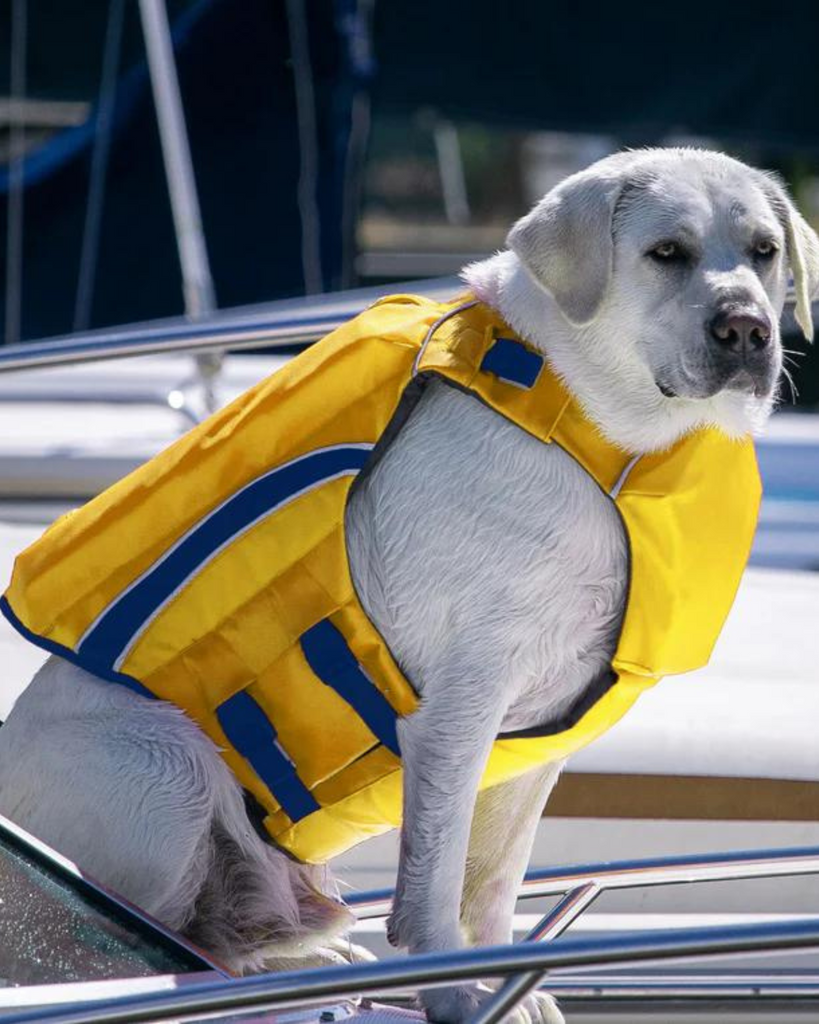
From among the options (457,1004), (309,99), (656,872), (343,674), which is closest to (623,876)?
(656,872)

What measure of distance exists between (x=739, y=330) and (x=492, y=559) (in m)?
0.48

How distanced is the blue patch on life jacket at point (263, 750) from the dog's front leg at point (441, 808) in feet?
0.54

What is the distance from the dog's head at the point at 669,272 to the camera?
271 centimetres

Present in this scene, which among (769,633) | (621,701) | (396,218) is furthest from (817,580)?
(396,218)

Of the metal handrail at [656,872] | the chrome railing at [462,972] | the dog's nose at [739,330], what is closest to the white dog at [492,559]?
the dog's nose at [739,330]

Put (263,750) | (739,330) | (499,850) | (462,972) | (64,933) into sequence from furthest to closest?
(499,850), (263,750), (739,330), (64,933), (462,972)

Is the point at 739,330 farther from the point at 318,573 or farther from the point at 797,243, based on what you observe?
the point at 318,573

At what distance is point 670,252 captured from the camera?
2.76 metres

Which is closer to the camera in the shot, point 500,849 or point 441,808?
point 441,808

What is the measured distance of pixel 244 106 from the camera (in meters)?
7.24

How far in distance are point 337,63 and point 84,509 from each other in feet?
14.6

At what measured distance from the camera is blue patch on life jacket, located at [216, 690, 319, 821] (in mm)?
2791

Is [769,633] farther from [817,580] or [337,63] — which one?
[337,63]

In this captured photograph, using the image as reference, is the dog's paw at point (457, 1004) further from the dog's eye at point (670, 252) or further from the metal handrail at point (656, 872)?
the dog's eye at point (670, 252)
